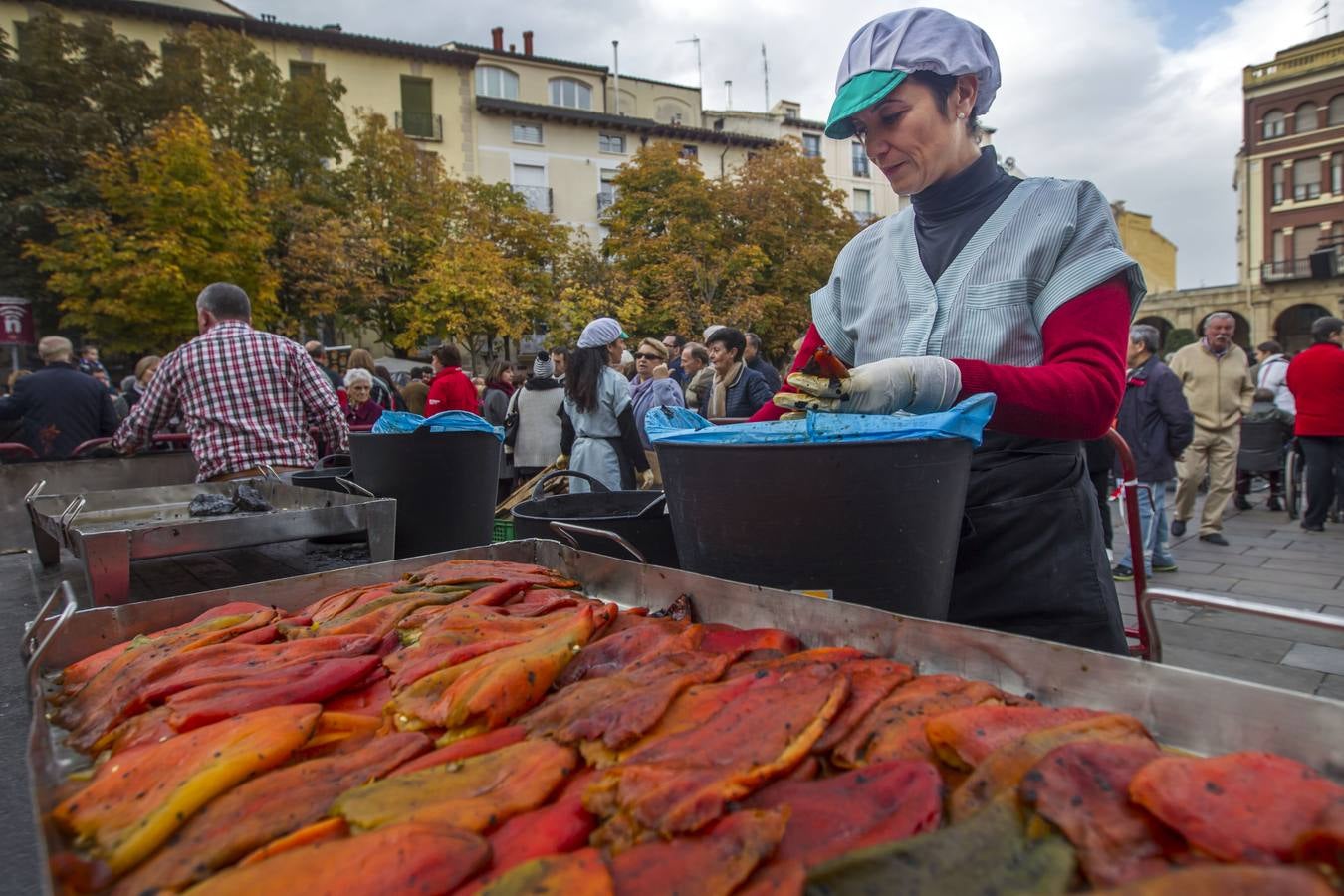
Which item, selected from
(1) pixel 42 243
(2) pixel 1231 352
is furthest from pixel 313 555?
(1) pixel 42 243

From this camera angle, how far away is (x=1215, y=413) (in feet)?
26.2

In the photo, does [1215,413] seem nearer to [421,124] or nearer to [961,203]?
[961,203]

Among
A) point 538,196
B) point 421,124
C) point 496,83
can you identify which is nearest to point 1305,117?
point 538,196

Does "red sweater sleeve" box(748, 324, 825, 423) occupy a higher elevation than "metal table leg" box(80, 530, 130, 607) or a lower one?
higher

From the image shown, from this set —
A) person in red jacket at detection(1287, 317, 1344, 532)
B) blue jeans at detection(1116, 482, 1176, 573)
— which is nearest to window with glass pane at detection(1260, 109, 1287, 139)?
person in red jacket at detection(1287, 317, 1344, 532)

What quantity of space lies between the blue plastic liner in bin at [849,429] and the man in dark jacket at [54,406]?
764cm

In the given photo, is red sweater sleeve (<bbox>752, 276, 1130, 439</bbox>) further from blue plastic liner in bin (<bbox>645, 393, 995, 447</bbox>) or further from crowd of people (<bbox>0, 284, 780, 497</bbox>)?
crowd of people (<bbox>0, 284, 780, 497</bbox>)

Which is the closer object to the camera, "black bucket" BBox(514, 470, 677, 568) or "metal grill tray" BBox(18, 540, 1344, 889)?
"metal grill tray" BBox(18, 540, 1344, 889)

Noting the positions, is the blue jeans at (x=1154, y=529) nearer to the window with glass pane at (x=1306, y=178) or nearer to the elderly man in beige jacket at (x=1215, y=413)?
the elderly man in beige jacket at (x=1215, y=413)

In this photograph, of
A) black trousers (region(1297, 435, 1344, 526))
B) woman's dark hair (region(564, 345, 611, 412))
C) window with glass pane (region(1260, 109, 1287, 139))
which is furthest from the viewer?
window with glass pane (region(1260, 109, 1287, 139))

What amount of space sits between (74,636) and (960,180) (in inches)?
100

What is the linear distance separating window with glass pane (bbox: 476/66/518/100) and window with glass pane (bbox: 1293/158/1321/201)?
39115 mm

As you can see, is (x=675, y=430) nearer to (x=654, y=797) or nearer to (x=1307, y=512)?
(x=654, y=797)

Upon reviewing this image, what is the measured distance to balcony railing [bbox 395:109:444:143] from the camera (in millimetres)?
29047
